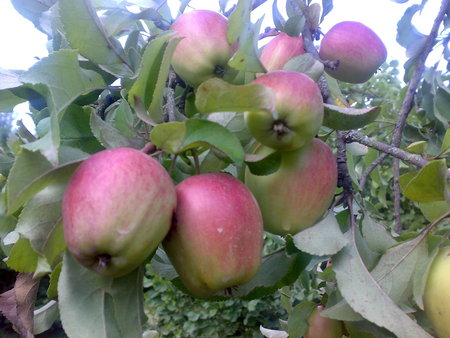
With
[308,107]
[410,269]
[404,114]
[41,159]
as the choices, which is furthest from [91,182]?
[404,114]

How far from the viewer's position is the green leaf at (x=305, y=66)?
62cm

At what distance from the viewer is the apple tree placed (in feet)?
1.49

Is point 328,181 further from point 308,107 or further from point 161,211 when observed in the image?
point 161,211

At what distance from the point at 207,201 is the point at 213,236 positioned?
4cm

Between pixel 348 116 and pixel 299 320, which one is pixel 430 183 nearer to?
pixel 348 116

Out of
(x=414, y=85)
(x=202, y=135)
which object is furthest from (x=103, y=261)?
(x=414, y=85)

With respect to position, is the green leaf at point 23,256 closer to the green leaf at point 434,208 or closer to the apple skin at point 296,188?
the apple skin at point 296,188

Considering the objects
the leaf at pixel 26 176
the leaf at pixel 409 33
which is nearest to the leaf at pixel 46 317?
the leaf at pixel 26 176

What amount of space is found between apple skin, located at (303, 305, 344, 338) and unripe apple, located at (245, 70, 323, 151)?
0.41 metres

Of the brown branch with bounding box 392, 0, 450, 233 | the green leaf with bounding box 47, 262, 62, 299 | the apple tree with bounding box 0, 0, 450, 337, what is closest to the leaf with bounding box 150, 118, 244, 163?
the apple tree with bounding box 0, 0, 450, 337

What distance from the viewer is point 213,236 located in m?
0.47

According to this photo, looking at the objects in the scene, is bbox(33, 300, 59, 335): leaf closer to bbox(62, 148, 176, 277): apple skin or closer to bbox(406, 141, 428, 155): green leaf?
bbox(62, 148, 176, 277): apple skin

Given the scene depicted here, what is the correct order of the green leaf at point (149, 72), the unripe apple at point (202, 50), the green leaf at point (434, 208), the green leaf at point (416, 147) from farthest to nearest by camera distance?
1. the green leaf at point (416, 147)
2. the green leaf at point (434, 208)
3. the unripe apple at point (202, 50)
4. the green leaf at point (149, 72)

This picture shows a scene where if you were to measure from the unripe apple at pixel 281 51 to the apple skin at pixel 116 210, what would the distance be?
34 cm
